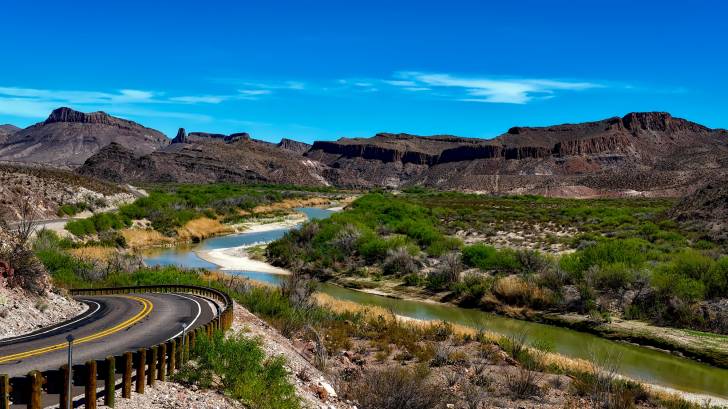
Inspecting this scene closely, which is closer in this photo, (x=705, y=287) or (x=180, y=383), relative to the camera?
(x=180, y=383)

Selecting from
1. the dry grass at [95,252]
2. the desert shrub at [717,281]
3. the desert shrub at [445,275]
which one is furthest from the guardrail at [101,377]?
the dry grass at [95,252]

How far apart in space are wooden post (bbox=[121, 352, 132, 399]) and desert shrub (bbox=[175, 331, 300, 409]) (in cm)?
149

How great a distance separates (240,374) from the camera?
10906 mm

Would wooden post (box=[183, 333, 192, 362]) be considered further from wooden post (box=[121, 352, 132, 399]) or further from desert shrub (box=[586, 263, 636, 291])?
desert shrub (box=[586, 263, 636, 291])

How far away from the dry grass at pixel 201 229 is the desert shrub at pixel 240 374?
44.6 metres

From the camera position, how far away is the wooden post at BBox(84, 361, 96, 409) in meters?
7.87

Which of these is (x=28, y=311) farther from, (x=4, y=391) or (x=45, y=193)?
(x=45, y=193)

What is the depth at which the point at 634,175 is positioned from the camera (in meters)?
134

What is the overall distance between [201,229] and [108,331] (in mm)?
46365

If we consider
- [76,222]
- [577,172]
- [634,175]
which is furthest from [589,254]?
[577,172]

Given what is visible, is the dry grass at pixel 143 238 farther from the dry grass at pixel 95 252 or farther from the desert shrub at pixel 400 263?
the desert shrub at pixel 400 263

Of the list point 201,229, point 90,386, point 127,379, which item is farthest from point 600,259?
point 201,229

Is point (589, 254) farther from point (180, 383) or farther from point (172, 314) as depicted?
point (180, 383)

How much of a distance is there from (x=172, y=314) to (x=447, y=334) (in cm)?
856
